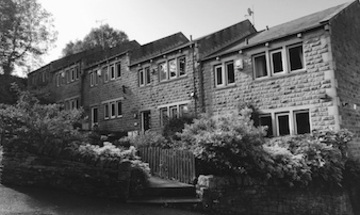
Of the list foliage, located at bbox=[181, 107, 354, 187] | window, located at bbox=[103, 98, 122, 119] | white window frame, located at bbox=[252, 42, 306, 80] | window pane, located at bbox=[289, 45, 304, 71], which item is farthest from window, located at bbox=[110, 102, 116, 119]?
window pane, located at bbox=[289, 45, 304, 71]

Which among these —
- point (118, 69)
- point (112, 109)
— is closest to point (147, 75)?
point (118, 69)

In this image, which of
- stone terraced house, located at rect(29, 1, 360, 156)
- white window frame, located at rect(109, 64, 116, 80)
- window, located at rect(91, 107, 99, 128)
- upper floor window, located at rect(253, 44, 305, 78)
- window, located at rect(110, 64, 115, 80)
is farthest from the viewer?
window, located at rect(91, 107, 99, 128)

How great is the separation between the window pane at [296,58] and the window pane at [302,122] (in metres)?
2.24

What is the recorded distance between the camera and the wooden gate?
9.69 meters

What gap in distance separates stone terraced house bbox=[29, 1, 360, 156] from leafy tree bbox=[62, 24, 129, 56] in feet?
62.9

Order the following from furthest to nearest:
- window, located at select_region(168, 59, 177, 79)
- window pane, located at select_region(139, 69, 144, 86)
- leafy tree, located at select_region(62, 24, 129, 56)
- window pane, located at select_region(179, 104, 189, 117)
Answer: leafy tree, located at select_region(62, 24, 129, 56)
window pane, located at select_region(139, 69, 144, 86)
window, located at select_region(168, 59, 177, 79)
window pane, located at select_region(179, 104, 189, 117)

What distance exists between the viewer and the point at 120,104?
941 inches

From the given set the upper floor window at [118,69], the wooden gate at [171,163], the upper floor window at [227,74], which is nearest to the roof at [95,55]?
the upper floor window at [118,69]

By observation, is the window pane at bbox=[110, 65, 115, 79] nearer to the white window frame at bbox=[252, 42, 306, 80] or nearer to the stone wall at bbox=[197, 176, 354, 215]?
the white window frame at bbox=[252, 42, 306, 80]

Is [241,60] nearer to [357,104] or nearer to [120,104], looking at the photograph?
[357,104]

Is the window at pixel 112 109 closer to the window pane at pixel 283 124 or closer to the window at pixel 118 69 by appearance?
the window at pixel 118 69

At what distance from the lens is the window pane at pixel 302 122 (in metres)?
14.5

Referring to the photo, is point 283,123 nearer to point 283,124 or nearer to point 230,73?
point 283,124

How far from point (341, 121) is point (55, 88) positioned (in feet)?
85.9
